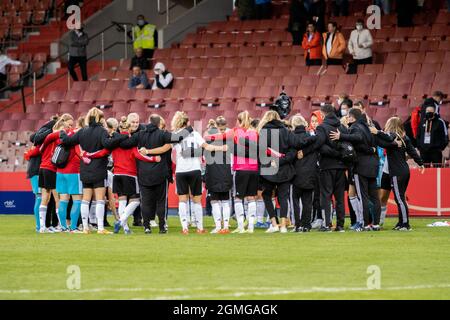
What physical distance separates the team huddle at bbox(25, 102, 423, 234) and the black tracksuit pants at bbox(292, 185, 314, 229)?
2 cm

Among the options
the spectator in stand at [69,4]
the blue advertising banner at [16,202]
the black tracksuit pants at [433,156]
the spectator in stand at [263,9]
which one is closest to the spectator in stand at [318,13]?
the spectator in stand at [263,9]

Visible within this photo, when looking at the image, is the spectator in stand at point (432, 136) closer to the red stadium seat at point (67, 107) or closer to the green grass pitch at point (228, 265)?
the green grass pitch at point (228, 265)

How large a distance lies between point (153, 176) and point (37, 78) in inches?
701

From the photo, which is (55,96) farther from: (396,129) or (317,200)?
(396,129)

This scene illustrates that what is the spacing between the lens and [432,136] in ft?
82.5

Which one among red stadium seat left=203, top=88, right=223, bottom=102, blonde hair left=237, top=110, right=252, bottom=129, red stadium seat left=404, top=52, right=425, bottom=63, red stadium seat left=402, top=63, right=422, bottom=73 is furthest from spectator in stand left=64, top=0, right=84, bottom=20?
blonde hair left=237, top=110, right=252, bottom=129

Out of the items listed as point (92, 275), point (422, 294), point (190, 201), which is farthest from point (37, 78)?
point (422, 294)

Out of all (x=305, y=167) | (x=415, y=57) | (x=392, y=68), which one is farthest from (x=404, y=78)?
(x=305, y=167)

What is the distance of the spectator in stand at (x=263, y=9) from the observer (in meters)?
34.8

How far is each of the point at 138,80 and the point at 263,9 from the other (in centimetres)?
475

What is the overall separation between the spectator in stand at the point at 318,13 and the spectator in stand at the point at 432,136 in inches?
266

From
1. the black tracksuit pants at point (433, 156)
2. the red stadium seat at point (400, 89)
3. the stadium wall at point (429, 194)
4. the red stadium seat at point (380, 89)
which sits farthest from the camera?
the red stadium seat at point (380, 89)

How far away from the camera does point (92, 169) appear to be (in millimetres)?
19516

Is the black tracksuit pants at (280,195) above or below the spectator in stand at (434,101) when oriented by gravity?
below
